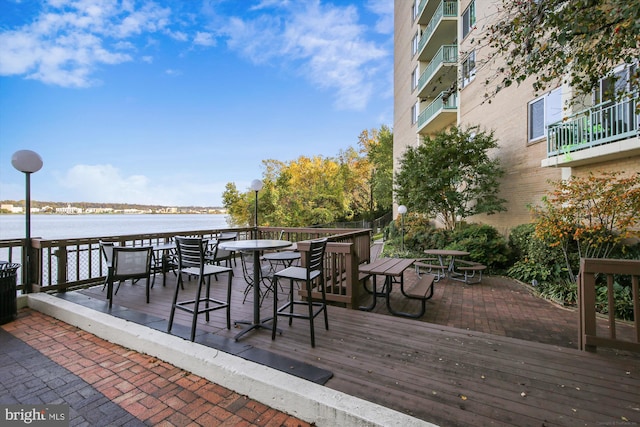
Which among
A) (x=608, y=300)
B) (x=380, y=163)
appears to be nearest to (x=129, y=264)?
(x=608, y=300)

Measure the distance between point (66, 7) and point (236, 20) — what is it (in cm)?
629

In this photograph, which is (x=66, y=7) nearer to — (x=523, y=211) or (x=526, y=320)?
(x=526, y=320)

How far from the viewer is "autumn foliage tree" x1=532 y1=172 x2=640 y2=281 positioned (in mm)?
5059

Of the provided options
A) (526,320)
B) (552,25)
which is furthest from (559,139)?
(552,25)

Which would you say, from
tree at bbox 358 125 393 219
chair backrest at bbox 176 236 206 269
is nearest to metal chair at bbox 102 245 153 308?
chair backrest at bbox 176 236 206 269

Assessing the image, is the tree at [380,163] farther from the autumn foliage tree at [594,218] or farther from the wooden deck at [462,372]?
the wooden deck at [462,372]

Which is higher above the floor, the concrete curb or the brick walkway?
the concrete curb

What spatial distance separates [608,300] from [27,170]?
7.38m

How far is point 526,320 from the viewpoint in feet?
13.4

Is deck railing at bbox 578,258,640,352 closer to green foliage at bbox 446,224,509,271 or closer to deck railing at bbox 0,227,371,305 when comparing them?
deck railing at bbox 0,227,371,305

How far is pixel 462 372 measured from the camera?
223 cm

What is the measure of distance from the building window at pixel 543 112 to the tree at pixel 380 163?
13717 mm

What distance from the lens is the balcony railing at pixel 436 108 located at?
42.1ft

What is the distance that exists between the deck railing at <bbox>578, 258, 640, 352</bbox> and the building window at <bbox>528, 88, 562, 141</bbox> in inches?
255
